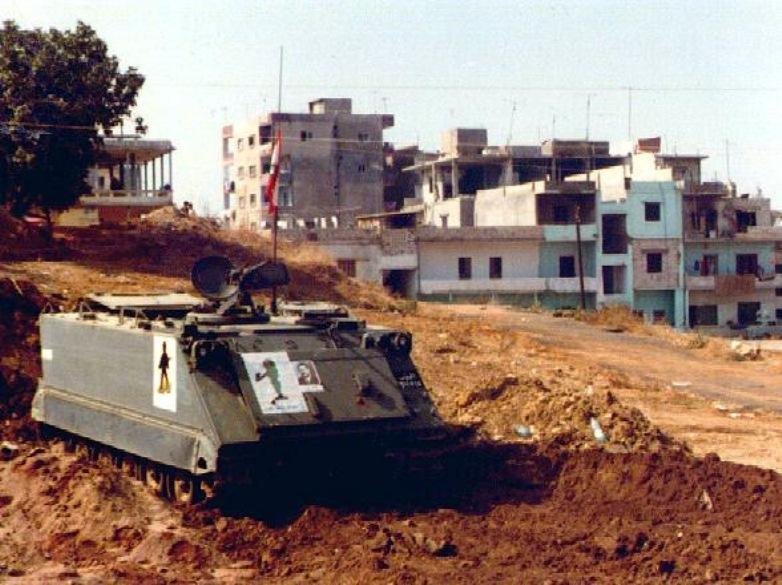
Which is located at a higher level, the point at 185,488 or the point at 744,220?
the point at 744,220

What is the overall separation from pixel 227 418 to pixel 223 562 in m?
1.32

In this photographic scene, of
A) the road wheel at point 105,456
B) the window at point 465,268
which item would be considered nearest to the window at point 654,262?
the window at point 465,268

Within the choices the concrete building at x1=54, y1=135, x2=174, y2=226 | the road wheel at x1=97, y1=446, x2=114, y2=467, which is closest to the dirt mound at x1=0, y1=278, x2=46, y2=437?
the road wheel at x1=97, y1=446, x2=114, y2=467

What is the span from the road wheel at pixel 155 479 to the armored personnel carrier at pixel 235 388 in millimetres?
13

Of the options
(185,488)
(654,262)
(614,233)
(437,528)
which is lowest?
(437,528)

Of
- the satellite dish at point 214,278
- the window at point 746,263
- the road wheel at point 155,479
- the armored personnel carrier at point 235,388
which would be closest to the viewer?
the armored personnel carrier at point 235,388

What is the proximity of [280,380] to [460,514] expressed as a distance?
190 centimetres

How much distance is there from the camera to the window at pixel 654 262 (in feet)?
167

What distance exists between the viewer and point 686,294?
169ft

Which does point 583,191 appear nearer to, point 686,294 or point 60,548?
point 686,294

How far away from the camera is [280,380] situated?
11.6 m

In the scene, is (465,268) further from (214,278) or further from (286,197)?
(214,278)

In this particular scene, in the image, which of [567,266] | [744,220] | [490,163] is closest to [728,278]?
[744,220]

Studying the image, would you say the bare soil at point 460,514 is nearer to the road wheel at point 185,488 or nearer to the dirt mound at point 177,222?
the road wheel at point 185,488
